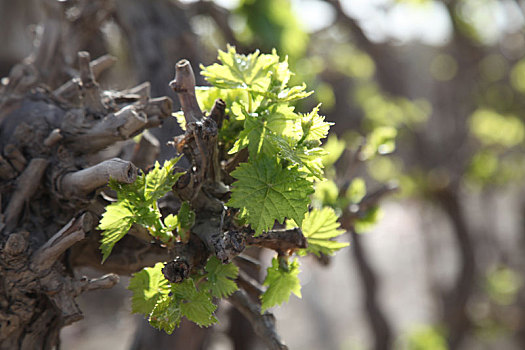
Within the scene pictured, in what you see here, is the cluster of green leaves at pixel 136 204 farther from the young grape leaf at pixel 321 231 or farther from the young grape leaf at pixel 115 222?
the young grape leaf at pixel 321 231

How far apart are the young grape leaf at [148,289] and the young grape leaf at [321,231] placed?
0.66 ft

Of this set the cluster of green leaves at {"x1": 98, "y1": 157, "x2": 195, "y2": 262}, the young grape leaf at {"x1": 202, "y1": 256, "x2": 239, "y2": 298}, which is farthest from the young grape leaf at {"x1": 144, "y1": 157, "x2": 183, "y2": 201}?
the young grape leaf at {"x1": 202, "y1": 256, "x2": 239, "y2": 298}

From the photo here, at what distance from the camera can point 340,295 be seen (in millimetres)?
4980

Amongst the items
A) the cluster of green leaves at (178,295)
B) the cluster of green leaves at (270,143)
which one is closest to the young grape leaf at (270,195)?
the cluster of green leaves at (270,143)

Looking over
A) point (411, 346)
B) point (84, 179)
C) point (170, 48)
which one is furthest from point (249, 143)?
point (411, 346)

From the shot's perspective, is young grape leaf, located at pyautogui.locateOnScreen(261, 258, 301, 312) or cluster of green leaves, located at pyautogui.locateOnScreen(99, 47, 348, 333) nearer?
cluster of green leaves, located at pyautogui.locateOnScreen(99, 47, 348, 333)

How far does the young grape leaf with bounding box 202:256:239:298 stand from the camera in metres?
0.58

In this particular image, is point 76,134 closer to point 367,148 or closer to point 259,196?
point 259,196

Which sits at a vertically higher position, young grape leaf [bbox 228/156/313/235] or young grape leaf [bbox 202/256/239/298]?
young grape leaf [bbox 228/156/313/235]

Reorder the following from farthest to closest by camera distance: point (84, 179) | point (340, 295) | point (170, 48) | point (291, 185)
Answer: point (340, 295) → point (170, 48) → point (84, 179) → point (291, 185)

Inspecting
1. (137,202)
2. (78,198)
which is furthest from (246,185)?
(78,198)

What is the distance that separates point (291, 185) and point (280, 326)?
3978 millimetres

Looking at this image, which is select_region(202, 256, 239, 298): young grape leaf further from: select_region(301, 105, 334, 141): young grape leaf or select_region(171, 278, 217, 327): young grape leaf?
select_region(301, 105, 334, 141): young grape leaf

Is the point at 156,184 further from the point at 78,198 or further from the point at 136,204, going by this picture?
the point at 78,198
